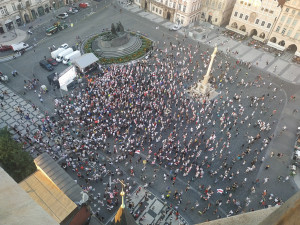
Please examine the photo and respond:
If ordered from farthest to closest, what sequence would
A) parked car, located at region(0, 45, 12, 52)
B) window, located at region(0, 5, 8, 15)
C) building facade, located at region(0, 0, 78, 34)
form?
building facade, located at region(0, 0, 78, 34), window, located at region(0, 5, 8, 15), parked car, located at region(0, 45, 12, 52)

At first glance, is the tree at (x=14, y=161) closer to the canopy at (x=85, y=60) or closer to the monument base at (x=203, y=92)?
the canopy at (x=85, y=60)

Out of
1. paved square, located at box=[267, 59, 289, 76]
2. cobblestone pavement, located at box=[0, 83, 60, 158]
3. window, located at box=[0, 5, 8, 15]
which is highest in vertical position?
window, located at box=[0, 5, 8, 15]

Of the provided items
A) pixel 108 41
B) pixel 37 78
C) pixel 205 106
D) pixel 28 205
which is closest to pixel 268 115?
pixel 205 106

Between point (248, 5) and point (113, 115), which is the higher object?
point (248, 5)

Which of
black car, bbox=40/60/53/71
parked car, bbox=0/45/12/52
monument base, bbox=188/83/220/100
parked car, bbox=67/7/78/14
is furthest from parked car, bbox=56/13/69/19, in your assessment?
monument base, bbox=188/83/220/100

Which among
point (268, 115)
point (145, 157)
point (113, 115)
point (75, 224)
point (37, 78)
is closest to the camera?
point (75, 224)

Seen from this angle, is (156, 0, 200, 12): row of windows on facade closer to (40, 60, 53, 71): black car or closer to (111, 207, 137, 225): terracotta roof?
(40, 60, 53, 71): black car

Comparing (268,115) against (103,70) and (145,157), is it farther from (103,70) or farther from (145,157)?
(103,70)
